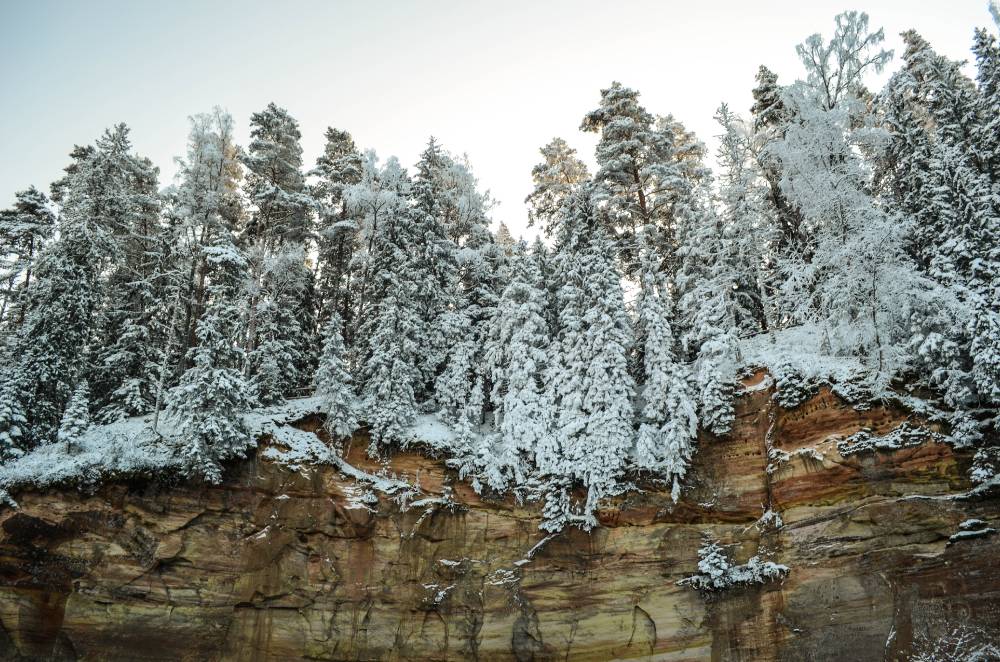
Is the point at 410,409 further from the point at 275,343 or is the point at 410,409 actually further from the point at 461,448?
the point at 275,343

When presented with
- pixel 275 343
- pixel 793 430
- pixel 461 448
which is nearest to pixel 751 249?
pixel 793 430

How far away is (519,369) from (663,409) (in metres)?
5.62

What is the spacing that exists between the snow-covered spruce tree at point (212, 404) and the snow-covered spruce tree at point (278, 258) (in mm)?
2854

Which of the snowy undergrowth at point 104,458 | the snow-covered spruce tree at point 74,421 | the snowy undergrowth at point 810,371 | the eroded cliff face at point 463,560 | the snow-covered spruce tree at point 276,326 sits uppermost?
the snow-covered spruce tree at point 276,326

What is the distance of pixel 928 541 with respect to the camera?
1580 centimetres

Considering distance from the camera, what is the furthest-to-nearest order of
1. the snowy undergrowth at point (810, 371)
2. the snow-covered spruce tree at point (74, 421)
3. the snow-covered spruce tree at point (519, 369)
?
1. the snow-covered spruce tree at point (519, 369)
2. the snow-covered spruce tree at point (74, 421)
3. the snowy undergrowth at point (810, 371)

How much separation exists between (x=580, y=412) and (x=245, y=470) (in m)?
12.4

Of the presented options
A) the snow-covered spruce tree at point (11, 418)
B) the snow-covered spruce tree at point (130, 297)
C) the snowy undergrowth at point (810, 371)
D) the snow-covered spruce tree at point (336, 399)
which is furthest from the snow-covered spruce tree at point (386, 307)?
the snowy undergrowth at point (810, 371)

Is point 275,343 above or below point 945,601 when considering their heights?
above

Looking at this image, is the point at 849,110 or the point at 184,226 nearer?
the point at 849,110

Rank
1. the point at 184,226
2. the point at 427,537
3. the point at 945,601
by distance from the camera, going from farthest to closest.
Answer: the point at 184,226 < the point at 427,537 < the point at 945,601

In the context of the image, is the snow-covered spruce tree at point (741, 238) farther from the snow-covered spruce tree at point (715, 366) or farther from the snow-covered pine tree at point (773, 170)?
the snow-covered spruce tree at point (715, 366)

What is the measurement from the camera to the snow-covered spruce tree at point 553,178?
29.9m

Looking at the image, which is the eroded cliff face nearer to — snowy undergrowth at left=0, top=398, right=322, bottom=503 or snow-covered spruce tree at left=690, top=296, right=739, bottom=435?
snowy undergrowth at left=0, top=398, right=322, bottom=503
